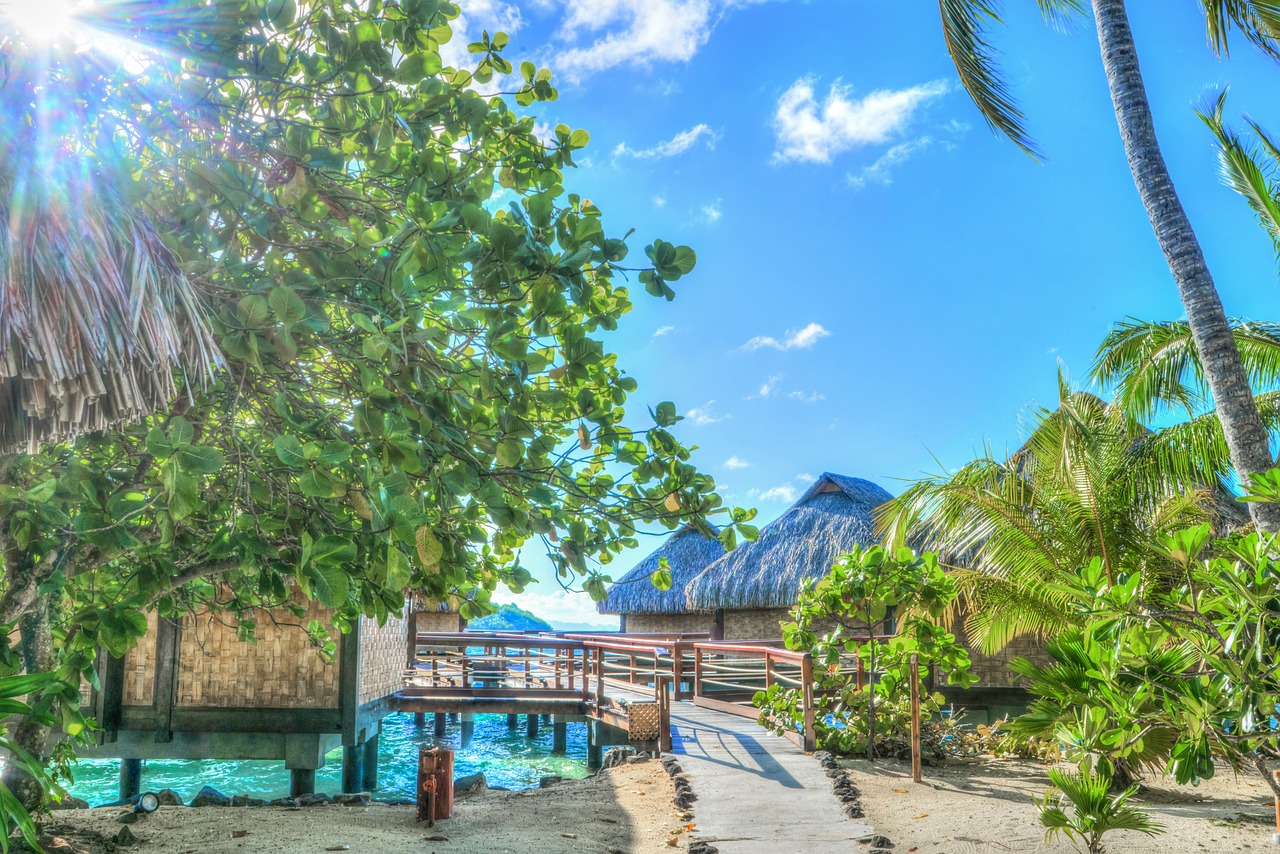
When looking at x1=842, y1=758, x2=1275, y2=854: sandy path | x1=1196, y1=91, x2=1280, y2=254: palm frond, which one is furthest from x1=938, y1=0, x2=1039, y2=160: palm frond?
x1=842, y1=758, x2=1275, y2=854: sandy path

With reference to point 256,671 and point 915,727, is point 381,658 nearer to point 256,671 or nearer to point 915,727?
point 256,671

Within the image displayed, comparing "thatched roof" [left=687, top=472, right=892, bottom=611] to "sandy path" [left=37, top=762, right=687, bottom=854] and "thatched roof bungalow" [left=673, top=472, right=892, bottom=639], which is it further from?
"sandy path" [left=37, top=762, right=687, bottom=854]

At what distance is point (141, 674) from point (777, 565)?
32.9ft

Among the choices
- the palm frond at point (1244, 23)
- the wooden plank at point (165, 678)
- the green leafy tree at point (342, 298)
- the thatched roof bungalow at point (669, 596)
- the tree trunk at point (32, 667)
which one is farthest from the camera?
the thatched roof bungalow at point (669, 596)

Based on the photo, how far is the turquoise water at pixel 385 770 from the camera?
12000 millimetres

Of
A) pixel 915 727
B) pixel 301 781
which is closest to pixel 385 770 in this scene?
pixel 301 781

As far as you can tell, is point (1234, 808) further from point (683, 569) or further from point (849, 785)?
point (683, 569)

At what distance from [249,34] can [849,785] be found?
5359 mm

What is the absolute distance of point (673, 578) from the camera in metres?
19.1

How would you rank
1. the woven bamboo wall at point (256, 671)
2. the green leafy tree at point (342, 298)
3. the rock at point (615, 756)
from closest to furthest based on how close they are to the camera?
the green leafy tree at point (342, 298) → the rock at point (615, 756) → the woven bamboo wall at point (256, 671)

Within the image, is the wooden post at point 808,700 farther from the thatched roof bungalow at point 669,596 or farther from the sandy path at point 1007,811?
the thatched roof bungalow at point 669,596

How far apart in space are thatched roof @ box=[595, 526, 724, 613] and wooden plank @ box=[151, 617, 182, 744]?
9.91m

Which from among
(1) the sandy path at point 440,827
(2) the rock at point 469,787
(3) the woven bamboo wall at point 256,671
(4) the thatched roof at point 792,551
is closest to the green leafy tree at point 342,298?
(1) the sandy path at point 440,827

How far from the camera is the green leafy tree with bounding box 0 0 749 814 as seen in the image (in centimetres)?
253
